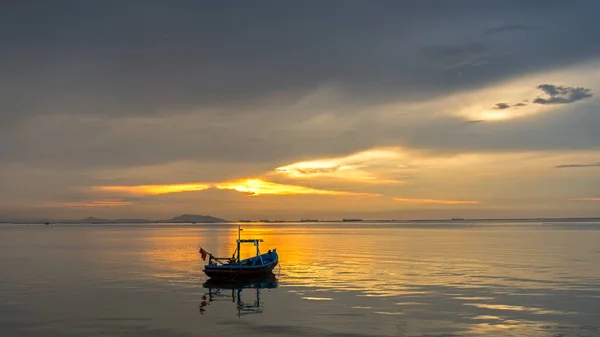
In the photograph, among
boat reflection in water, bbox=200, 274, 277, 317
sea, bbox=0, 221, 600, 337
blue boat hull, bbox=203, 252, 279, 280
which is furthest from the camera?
blue boat hull, bbox=203, 252, 279, 280

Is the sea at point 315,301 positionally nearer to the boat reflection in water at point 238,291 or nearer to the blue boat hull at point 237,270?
the boat reflection in water at point 238,291

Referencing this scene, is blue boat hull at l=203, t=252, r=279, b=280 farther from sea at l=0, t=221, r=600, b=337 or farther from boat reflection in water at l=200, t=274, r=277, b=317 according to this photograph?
sea at l=0, t=221, r=600, b=337

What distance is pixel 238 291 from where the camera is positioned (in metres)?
43.2

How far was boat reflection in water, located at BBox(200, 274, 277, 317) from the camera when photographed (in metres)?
34.8

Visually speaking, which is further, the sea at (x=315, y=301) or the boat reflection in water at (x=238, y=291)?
the boat reflection in water at (x=238, y=291)

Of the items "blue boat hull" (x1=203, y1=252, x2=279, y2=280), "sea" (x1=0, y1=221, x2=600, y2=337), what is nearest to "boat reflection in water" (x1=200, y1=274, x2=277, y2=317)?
"sea" (x1=0, y1=221, x2=600, y2=337)

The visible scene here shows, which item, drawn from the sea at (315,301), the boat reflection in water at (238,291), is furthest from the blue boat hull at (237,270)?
the sea at (315,301)

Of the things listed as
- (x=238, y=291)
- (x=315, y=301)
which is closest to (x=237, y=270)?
(x=238, y=291)

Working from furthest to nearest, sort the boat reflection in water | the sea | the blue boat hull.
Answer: the blue boat hull < the boat reflection in water < the sea

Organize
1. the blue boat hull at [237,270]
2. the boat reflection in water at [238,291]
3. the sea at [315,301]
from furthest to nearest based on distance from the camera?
the blue boat hull at [237,270]
the boat reflection in water at [238,291]
the sea at [315,301]

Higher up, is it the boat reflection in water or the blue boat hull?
the blue boat hull

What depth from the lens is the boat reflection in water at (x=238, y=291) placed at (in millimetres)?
34750

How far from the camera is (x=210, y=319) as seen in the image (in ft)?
100

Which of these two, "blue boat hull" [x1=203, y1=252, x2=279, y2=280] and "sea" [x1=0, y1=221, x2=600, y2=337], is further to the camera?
"blue boat hull" [x1=203, y1=252, x2=279, y2=280]
